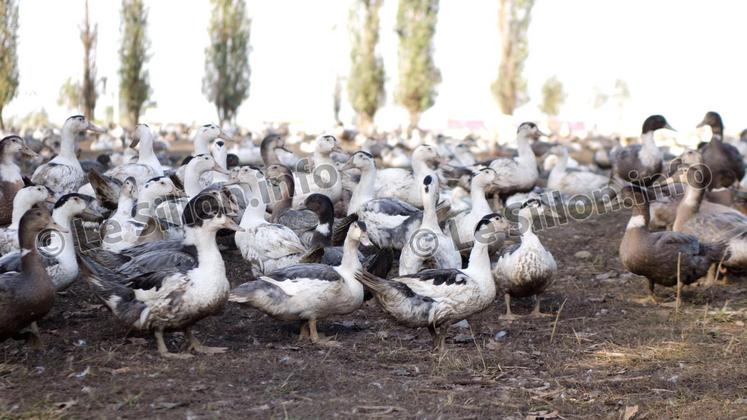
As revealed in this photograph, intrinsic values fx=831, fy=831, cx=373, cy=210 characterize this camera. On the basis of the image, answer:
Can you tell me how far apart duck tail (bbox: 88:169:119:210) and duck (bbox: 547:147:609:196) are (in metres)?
7.77

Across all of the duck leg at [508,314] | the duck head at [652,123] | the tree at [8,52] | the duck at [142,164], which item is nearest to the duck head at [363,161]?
the duck at [142,164]

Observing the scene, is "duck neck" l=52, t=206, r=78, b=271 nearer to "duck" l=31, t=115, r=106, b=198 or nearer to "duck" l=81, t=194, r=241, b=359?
"duck" l=81, t=194, r=241, b=359

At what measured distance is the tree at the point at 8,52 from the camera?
2395 centimetres

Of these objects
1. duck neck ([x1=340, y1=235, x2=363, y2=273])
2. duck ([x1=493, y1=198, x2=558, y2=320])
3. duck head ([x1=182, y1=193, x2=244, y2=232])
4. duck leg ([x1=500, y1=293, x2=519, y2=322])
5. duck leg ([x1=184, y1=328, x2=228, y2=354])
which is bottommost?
duck leg ([x1=500, y1=293, x2=519, y2=322])

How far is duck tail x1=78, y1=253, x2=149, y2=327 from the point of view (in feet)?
20.5

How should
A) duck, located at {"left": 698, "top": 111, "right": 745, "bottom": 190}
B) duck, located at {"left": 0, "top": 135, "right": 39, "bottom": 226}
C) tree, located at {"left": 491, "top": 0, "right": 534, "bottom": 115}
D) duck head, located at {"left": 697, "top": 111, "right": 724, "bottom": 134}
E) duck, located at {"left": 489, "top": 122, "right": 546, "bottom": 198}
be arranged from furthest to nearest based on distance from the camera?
tree, located at {"left": 491, "top": 0, "right": 534, "bottom": 115} → duck head, located at {"left": 697, "top": 111, "right": 724, "bottom": 134} → duck, located at {"left": 698, "top": 111, "right": 745, "bottom": 190} → duck, located at {"left": 489, "top": 122, "right": 546, "bottom": 198} → duck, located at {"left": 0, "top": 135, "right": 39, "bottom": 226}

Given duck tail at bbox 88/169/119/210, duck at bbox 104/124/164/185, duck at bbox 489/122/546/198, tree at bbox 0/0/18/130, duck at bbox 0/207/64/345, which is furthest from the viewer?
tree at bbox 0/0/18/130

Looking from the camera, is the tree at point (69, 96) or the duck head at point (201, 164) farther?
the tree at point (69, 96)

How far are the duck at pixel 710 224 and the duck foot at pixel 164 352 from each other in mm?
5534

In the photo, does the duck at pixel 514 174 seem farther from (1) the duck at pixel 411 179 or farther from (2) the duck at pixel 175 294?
(2) the duck at pixel 175 294

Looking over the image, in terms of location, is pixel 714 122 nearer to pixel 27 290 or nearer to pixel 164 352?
pixel 164 352

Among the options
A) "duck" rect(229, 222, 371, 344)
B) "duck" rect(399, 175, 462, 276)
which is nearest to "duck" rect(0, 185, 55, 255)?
"duck" rect(229, 222, 371, 344)

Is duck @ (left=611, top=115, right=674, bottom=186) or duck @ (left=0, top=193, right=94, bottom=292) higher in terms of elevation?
duck @ (left=611, top=115, right=674, bottom=186)

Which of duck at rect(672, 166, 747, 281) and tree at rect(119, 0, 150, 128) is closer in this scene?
duck at rect(672, 166, 747, 281)
